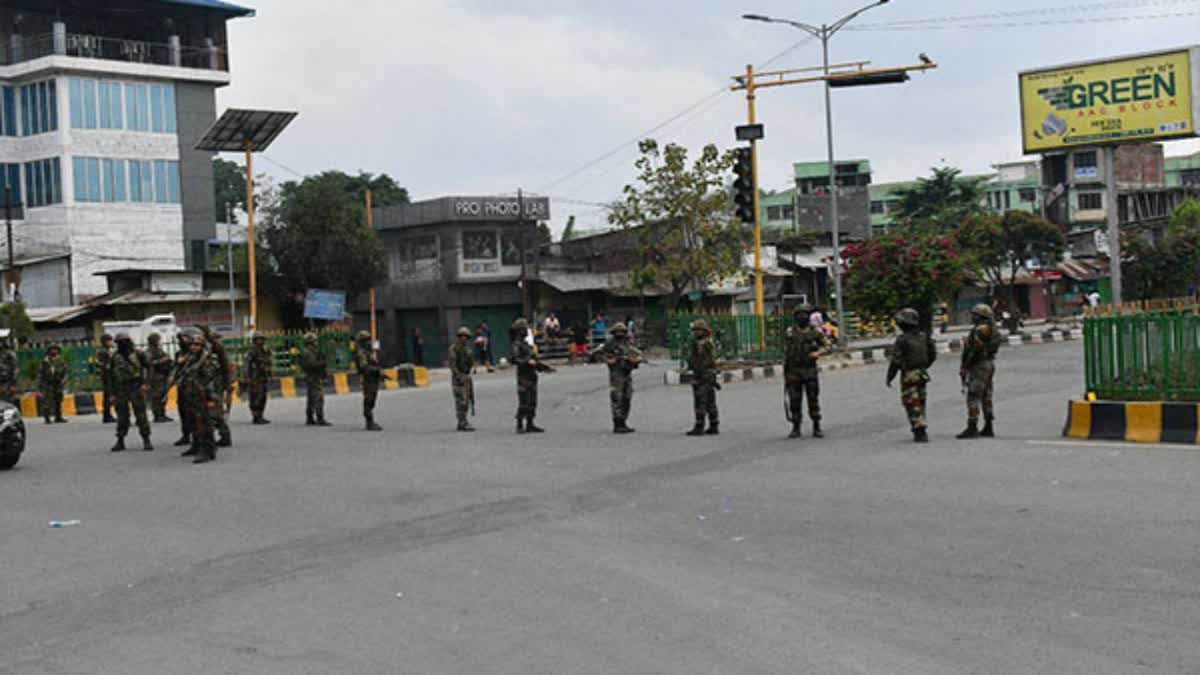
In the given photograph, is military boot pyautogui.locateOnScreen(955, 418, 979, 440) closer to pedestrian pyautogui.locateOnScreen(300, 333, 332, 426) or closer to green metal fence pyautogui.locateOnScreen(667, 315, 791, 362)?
pedestrian pyautogui.locateOnScreen(300, 333, 332, 426)

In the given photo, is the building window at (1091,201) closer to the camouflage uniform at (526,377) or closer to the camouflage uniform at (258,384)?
the camouflage uniform at (258,384)

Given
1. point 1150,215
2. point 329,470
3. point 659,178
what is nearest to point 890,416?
point 329,470

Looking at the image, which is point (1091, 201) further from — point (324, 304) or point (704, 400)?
point (704, 400)

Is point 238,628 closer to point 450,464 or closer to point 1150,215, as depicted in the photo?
point 450,464

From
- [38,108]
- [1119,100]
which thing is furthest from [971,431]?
[38,108]

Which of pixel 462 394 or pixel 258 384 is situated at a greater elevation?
pixel 258 384

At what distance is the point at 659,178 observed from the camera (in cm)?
4531

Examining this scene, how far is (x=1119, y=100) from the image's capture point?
66.7 ft

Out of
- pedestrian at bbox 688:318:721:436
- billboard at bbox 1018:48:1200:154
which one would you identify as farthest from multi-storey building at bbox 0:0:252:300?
billboard at bbox 1018:48:1200:154

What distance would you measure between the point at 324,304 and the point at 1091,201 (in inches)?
2147

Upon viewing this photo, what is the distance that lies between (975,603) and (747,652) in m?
1.54

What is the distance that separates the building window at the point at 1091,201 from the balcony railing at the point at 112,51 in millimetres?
51751

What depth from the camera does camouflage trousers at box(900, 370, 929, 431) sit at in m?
14.2

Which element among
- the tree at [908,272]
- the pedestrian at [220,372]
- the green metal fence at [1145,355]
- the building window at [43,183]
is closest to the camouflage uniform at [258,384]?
the pedestrian at [220,372]
